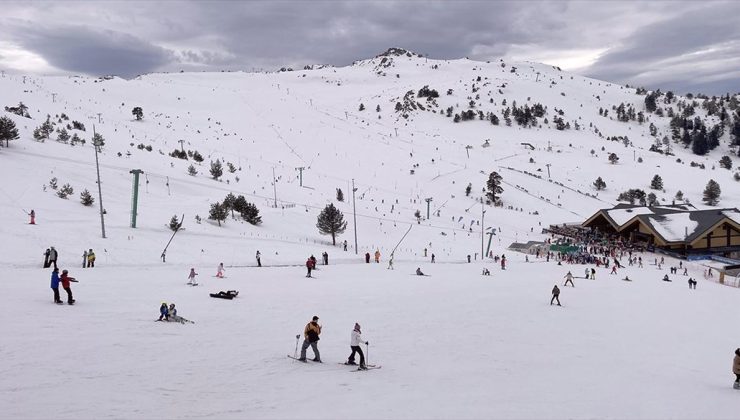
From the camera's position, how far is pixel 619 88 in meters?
195

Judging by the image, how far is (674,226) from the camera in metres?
53.3

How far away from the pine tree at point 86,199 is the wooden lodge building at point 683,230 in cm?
4941

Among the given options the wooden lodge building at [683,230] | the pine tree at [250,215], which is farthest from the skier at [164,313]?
the wooden lodge building at [683,230]

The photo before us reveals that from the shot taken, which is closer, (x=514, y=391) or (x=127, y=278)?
(x=514, y=391)

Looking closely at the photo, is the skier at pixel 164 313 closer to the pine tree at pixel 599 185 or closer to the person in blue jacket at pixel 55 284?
the person in blue jacket at pixel 55 284

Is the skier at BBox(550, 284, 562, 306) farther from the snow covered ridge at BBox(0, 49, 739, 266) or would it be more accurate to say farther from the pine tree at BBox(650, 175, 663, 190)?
the pine tree at BBox(650, 175, 663, 190)

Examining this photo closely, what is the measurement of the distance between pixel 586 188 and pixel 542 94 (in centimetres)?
8587

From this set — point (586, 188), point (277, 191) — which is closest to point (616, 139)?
point (586, 188)

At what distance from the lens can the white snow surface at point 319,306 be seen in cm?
1213

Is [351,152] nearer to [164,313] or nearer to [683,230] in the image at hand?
[683,230]

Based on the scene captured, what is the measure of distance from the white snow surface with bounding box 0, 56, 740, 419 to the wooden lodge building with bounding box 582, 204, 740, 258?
11.2 feet

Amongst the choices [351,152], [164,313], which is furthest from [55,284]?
[351,152]

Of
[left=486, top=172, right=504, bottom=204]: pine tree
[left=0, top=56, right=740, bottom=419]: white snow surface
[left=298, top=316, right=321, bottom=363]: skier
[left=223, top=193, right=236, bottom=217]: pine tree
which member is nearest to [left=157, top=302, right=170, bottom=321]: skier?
[left=0, top=56, right=740, bottom=419]: white snow surface

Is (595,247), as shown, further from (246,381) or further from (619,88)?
(619,88)
